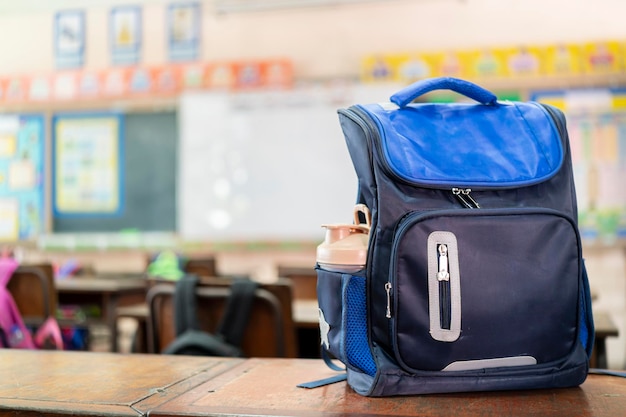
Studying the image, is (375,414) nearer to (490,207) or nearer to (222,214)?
(490,207)

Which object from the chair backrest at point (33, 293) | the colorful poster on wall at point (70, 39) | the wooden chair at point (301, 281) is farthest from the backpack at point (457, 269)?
the colorful poster on wall at point (70, 39)

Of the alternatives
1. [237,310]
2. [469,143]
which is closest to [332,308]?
[469,143]

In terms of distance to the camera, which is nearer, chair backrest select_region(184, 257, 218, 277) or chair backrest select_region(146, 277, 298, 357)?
chair backrest select_region(146, 277, 298, 357)

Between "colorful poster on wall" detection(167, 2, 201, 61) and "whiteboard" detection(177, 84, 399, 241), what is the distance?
1.08 feet

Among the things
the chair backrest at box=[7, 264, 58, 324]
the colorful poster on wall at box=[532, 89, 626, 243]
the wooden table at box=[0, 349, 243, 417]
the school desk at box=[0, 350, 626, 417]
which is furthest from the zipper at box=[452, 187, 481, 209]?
the colorful poster on wall at box=[532, 89, 626, 243]

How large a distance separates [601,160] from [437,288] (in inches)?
142

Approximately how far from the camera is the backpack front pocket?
89 centimetres

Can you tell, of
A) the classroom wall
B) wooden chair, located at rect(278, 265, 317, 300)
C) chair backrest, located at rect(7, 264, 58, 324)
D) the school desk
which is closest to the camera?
the school desk

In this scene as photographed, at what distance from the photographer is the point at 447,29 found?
435 centimetres

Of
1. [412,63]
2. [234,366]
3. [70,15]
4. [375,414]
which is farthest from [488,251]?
[70,15]

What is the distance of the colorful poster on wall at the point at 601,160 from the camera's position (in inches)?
160

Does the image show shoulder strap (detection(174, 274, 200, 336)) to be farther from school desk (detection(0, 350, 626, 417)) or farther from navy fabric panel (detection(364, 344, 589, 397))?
navy fabric panel (detection(364, 344, 589, 397))

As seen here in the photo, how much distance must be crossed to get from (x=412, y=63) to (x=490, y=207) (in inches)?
139

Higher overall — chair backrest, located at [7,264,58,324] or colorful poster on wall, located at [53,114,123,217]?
colorful poster on wall, located at [53,114,123,217]
